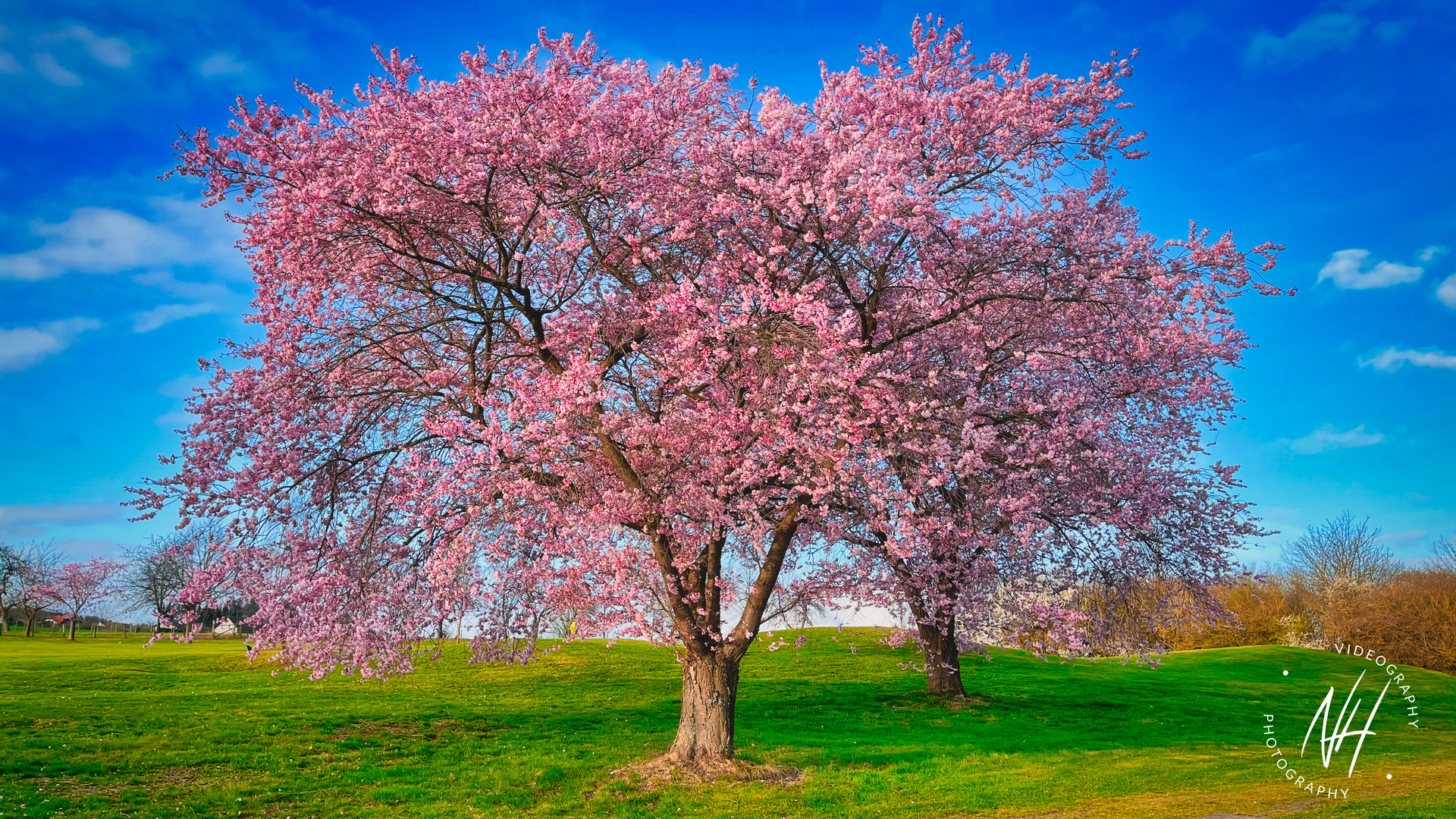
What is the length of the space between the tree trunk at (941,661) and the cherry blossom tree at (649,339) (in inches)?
323

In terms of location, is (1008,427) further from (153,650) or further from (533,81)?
(153,650)

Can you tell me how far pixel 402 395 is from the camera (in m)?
16.7

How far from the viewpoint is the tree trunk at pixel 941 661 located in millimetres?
24453

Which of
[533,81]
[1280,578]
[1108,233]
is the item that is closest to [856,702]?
[1108,233]

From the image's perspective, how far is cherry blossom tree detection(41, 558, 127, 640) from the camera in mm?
69312

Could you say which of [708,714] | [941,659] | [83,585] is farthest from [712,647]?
[83,585]

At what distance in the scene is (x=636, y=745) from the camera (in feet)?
63.5

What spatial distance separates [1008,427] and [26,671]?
1444 inches

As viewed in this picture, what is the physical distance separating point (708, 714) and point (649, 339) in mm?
7414

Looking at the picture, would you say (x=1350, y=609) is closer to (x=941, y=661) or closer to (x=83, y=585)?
(x=941, y=661)

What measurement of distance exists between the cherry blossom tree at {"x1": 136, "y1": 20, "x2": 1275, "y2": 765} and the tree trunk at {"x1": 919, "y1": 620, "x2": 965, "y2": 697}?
8202mm

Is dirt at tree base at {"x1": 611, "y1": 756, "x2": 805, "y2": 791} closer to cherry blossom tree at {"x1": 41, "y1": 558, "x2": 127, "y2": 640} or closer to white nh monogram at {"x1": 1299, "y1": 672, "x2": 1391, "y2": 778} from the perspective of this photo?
white nh monogram at {"x1": 1299, "y1": 672, "x2": 1391, "y2": 778}

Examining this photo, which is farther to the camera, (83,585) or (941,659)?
(83,585)

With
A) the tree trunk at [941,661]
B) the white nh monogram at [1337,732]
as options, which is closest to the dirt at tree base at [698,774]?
the tree trunk at [941,661]
